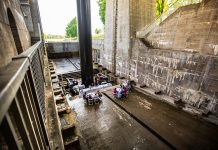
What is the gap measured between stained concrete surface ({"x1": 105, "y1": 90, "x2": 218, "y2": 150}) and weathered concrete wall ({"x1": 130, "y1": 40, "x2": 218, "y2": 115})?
2.79ft

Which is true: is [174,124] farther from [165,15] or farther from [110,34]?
[110,34]

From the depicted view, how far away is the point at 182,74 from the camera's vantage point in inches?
231

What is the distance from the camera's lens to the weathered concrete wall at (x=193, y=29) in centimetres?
489

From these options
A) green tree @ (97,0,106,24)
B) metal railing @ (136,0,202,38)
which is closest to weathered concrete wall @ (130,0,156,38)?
metal railing @ (136,0,202,38)

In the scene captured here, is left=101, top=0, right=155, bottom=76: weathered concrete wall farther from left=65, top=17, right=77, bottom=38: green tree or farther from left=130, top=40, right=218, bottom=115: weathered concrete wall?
left=65, top=17, right=77, bottom=38: green tree

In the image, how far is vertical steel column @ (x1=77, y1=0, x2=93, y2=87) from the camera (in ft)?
22.9

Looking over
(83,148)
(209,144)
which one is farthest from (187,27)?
(83,148)

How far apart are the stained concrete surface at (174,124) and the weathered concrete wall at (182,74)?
2.79 feet

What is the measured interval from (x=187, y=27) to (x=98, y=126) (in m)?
5.83

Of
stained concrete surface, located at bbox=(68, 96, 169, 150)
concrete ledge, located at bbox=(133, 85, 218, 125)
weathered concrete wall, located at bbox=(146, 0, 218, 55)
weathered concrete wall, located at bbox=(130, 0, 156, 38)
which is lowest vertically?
stained concrete surface, located at bbox=(68, 96, 169, 150)

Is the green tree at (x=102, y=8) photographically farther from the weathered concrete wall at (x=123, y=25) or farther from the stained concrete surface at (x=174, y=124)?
the stained concrete surface at (x=174, y=124)

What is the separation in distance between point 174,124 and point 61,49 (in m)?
16.1

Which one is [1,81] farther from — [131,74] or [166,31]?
[131,74]

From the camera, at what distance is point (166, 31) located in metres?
6.71
